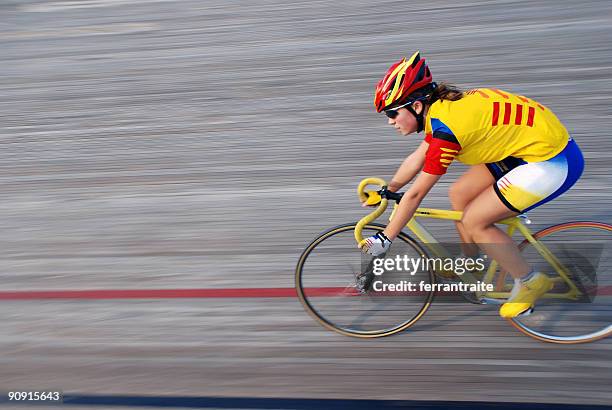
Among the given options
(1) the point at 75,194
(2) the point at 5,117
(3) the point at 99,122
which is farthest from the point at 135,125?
(2) the point at 5,117

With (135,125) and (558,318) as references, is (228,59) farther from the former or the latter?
(558,318)

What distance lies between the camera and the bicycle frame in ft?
10.6

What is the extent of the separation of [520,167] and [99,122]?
14.1 feet

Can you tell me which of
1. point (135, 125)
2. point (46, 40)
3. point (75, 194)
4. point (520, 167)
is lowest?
point (520, 167)

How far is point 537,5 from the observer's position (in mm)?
6672

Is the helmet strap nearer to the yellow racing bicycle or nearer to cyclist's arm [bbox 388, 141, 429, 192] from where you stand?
cyclist's arm [bbox 388, 141, 429, 192]

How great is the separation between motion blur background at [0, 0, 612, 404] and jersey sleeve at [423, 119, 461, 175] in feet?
4.17

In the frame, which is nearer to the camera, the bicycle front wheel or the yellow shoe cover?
the yellow shoe cover

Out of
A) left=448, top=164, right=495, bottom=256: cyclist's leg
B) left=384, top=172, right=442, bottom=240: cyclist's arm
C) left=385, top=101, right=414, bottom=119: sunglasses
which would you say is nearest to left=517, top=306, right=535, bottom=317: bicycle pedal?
left=448, top=164, right=495, bottom=256: cyclist's leg

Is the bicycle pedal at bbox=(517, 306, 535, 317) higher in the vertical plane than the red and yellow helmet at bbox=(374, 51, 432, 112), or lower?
lower

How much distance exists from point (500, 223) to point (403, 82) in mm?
924

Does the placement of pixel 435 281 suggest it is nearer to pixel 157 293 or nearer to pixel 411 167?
pixel 411 167

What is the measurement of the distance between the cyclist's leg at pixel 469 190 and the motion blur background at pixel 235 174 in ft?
2.24

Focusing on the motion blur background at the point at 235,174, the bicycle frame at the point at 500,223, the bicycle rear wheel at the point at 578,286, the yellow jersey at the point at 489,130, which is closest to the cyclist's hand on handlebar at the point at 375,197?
the bicycle frame at the point at 500,223
